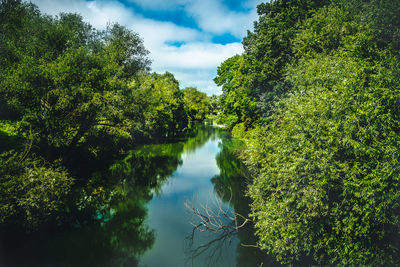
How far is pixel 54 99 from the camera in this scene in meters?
18.7

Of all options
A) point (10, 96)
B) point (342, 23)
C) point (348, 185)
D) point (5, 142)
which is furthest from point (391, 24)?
point (5, 142)

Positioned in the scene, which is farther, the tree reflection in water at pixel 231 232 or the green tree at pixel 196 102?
the green tree at pixel 196 102

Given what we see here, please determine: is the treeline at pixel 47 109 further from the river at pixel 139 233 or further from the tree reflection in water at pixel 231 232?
the tree reflection in water at pixel 231 232

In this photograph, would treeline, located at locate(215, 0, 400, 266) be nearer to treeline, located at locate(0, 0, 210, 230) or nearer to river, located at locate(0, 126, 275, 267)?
river, located at locate(0, 126, 275, 267)

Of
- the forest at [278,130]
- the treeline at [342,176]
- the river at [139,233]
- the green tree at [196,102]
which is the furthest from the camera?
the green tree at [196,102]

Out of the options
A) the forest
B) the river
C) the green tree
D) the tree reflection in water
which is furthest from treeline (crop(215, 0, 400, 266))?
the green tree

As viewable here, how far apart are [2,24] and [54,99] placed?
14458 millimetres

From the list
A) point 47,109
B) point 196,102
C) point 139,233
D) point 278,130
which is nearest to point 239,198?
point 278,130

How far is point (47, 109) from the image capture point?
18.4 m

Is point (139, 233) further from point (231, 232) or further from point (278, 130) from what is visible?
point (278, 130)

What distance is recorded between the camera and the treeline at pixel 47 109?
12289 millimetres

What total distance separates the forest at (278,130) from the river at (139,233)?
0.41 m

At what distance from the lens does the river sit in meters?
11.8

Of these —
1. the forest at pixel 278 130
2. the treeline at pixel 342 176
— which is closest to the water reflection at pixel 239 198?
the forest at pixel 278 130
